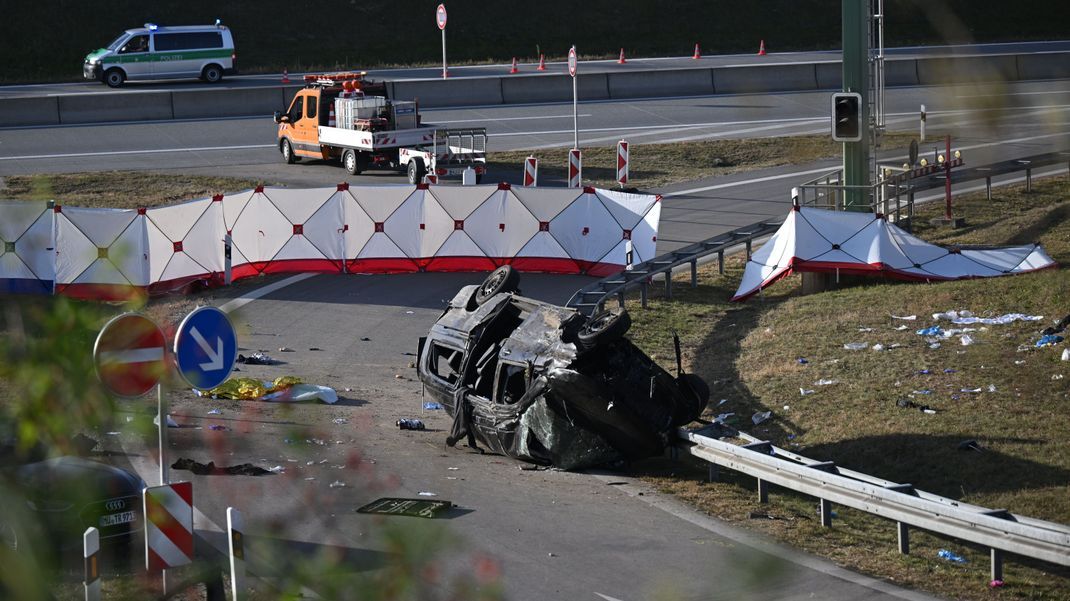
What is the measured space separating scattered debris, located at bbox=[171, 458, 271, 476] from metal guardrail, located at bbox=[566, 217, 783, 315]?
553 cm

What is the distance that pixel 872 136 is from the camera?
66.6ft

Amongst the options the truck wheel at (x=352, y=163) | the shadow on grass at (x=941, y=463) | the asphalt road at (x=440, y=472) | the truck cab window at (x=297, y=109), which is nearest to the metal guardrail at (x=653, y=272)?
the asphalt road at (x=440, y=472)

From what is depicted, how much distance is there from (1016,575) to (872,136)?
12720mm

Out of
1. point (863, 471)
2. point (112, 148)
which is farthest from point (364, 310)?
point (112, 148)


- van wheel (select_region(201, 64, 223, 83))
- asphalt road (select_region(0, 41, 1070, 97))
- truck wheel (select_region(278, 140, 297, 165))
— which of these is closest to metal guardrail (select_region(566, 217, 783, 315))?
truck wheel (select_region(278, 140, 297, 165))

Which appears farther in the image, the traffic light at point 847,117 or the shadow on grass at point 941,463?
the traffic light at point 847,117

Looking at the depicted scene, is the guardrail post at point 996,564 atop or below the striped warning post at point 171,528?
below

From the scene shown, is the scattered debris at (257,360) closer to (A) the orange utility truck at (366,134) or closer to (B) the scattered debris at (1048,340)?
(B) the scattered debris at (1048,340)

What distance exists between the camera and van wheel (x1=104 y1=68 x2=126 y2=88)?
147ft

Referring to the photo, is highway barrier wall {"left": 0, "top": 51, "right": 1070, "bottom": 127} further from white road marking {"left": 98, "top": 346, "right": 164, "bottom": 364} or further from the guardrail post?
white road marking {"left": 98, "top": 346, "right": 164, "bottom": 364}

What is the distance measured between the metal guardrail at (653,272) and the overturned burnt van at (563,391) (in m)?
3.59

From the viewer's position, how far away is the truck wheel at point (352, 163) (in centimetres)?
3036

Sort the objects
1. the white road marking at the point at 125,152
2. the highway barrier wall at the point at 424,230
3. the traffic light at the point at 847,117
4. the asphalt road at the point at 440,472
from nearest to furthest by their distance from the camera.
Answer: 1. the asphalt road at the point at 440,472
2. the traffic light at the point at 847,117
3. the highway barrier wall at the point at 424,230
4. the white road marking at the point at 125,152

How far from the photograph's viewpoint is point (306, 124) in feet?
104
